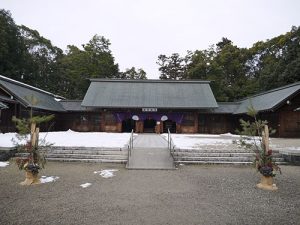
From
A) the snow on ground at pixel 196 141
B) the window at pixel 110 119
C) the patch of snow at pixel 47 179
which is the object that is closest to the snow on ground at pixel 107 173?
the patch of snow at pixel 47 179

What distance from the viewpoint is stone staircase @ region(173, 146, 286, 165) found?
430 inches

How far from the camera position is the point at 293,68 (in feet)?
103

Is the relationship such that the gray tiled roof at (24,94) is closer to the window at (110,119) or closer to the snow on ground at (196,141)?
the window at (110,119)

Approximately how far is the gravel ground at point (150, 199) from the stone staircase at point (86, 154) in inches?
81.9

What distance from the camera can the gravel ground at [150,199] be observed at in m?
4.79

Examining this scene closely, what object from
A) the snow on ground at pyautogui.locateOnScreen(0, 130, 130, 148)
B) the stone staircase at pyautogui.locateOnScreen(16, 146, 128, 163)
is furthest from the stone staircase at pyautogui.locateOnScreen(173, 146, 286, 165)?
the snow on ground at pyautogui.locateOnScreen(0, 130, 130, 148)

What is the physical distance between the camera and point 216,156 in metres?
11.3

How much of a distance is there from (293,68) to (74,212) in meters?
33.4

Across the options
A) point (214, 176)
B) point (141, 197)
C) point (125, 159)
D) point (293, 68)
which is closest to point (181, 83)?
point (293, 68)

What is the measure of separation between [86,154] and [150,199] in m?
6.26

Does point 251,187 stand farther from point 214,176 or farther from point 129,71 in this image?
point 129,71

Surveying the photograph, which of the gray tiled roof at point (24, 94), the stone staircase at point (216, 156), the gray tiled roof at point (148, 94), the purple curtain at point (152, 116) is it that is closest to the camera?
the stone staircase at point (216, 156)


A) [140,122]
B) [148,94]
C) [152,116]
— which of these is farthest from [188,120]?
[148,94]

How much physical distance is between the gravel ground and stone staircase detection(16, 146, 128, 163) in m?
2.08
